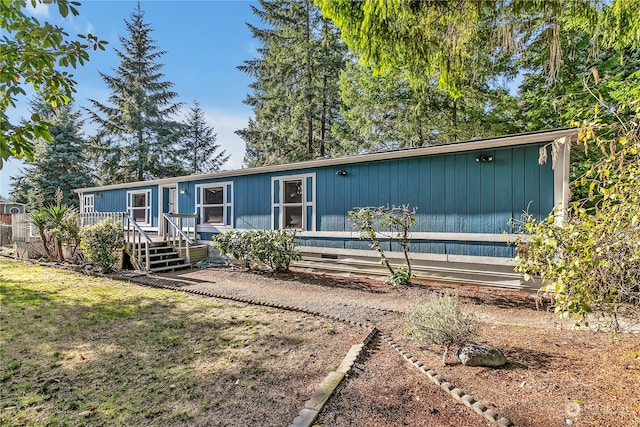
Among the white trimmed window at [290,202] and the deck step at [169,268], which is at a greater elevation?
the white trimmed window at [290,202]

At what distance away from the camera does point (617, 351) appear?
3186mm

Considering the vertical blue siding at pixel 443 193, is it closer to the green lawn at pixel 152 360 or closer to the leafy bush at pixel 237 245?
the leafy bush at pixel 237 245

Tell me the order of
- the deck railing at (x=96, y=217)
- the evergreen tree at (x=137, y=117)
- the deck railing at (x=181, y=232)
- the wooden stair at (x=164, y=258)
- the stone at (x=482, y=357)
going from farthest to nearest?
the evergreen tree at (x=137, y=117) → the deck railing at (x=181, y=232) → the deck railing at (x=96, y=217) → the wooden stair at (x=164, y=258) → the stone at (x=482, y=357)

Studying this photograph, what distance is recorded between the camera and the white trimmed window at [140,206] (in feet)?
44.1

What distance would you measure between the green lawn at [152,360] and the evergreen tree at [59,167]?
19610 mm

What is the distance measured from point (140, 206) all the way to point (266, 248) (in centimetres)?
893

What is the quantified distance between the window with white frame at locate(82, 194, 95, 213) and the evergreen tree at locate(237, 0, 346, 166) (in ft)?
27.3

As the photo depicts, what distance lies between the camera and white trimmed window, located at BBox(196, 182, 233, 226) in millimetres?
10469

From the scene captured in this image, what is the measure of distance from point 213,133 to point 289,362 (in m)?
27.5

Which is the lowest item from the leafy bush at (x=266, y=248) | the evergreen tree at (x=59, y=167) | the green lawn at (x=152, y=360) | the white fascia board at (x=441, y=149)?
the green lawn at (x=152, y=360)

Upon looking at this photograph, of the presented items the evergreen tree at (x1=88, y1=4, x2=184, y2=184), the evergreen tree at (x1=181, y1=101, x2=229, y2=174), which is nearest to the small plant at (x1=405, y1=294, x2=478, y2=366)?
the evergreen tree at (x1=88, y1=4, x2=184, y2=184)

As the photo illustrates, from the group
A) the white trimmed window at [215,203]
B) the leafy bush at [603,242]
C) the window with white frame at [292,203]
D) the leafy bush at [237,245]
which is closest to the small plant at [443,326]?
the leafy bush at [603,242]

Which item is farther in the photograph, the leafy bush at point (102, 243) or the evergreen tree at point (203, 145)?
the evergreen tree at point (203, 145)

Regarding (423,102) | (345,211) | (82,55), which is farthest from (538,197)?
(423,102)
